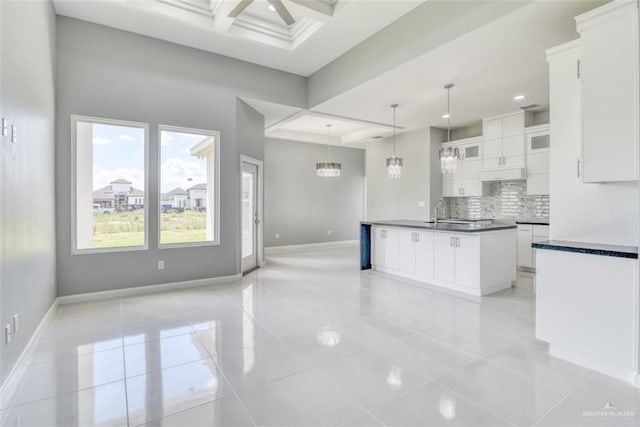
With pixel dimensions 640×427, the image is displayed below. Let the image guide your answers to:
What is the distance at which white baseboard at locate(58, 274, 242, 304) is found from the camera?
13.4 ft

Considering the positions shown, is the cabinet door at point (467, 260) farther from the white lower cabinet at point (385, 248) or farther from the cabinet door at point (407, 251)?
the white lower cabinet at point (385, 248)

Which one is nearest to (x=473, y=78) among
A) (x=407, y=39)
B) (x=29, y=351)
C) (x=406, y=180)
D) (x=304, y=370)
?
(x=407, y=39)

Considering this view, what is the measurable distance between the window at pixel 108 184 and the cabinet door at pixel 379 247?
3.68 meters

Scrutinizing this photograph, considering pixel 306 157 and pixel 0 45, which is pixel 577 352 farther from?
pixel 306 157

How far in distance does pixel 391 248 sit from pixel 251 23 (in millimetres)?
3964

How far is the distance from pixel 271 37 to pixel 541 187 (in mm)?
5159

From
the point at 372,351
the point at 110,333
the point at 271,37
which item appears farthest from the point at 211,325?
the point at 271,37

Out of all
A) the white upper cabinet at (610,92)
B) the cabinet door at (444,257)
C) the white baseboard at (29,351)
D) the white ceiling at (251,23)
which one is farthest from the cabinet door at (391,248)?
the white baseboard at (29,351)

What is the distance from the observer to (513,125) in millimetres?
6094

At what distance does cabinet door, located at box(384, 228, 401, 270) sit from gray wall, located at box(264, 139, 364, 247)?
3.71 meters

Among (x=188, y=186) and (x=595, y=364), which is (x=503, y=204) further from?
(x=188, y=186)

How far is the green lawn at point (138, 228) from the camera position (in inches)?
169

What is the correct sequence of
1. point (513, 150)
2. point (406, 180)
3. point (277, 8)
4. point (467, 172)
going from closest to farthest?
point (277, 8), point (513, 150), point (467, 172), point (406, 180)

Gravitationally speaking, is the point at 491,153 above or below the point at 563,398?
above
